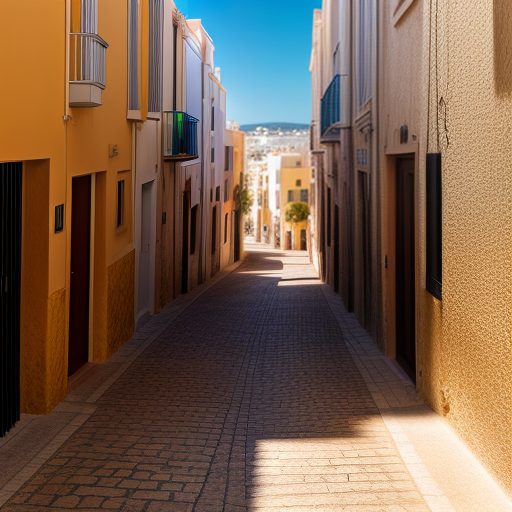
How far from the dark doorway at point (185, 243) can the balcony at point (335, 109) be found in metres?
3.84

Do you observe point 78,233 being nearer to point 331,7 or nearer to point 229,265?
point 331,7

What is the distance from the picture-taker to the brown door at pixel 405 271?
32.1ft

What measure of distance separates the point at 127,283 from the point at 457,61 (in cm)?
663

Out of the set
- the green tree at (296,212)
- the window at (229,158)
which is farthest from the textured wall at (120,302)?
the green tree at (296,212)

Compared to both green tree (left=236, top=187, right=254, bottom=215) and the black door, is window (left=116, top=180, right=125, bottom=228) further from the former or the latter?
green tree (left=236, top=187, right=254, bottom=215)

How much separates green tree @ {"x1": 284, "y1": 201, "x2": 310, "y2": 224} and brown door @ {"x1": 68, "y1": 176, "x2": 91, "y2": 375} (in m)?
53.5

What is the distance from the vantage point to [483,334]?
5.85 metres

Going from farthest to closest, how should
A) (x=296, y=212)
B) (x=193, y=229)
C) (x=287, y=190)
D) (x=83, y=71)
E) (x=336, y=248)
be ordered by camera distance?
(x=287, y=190) < (x=296, y=212) < (x=193, y=229) < (x=336, y=248) < (x=83, y=71)

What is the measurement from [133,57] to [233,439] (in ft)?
23.3

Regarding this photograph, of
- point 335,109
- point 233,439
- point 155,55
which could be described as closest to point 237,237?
point 335,109

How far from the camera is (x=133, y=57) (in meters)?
12.0

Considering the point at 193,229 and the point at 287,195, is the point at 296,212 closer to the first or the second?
the point at 287,195

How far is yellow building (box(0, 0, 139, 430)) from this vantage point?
22.4 feet

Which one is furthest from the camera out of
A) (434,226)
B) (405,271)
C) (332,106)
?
(332,106)
